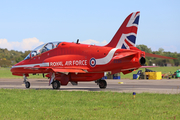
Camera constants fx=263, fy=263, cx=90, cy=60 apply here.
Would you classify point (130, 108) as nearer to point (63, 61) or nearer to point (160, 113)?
point (160, 113)

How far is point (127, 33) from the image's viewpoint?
21.7 metres

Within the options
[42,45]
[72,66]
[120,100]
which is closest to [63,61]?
[72,66]

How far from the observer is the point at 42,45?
1013 inches

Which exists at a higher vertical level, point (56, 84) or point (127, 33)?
point (127, 33)

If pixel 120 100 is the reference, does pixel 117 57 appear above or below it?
above

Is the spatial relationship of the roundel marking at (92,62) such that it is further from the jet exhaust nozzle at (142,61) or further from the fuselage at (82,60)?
the jet exhaust nozzle at (142,61)

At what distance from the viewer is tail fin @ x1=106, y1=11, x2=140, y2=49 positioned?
70.5ft

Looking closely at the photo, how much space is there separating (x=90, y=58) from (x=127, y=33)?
12.3ft

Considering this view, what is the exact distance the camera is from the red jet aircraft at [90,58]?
→ 2069cm

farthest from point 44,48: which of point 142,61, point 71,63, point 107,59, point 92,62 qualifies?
point 142,61

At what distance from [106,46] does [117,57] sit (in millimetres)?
2945

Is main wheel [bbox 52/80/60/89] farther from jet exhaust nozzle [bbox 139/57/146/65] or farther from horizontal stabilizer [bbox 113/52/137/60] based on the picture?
jet exhaust nozzle [bbox 139/57/146/65]

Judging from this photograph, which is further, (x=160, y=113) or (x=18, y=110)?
(x=18, y=110)

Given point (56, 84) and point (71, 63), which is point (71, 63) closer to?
point (71, 63)
